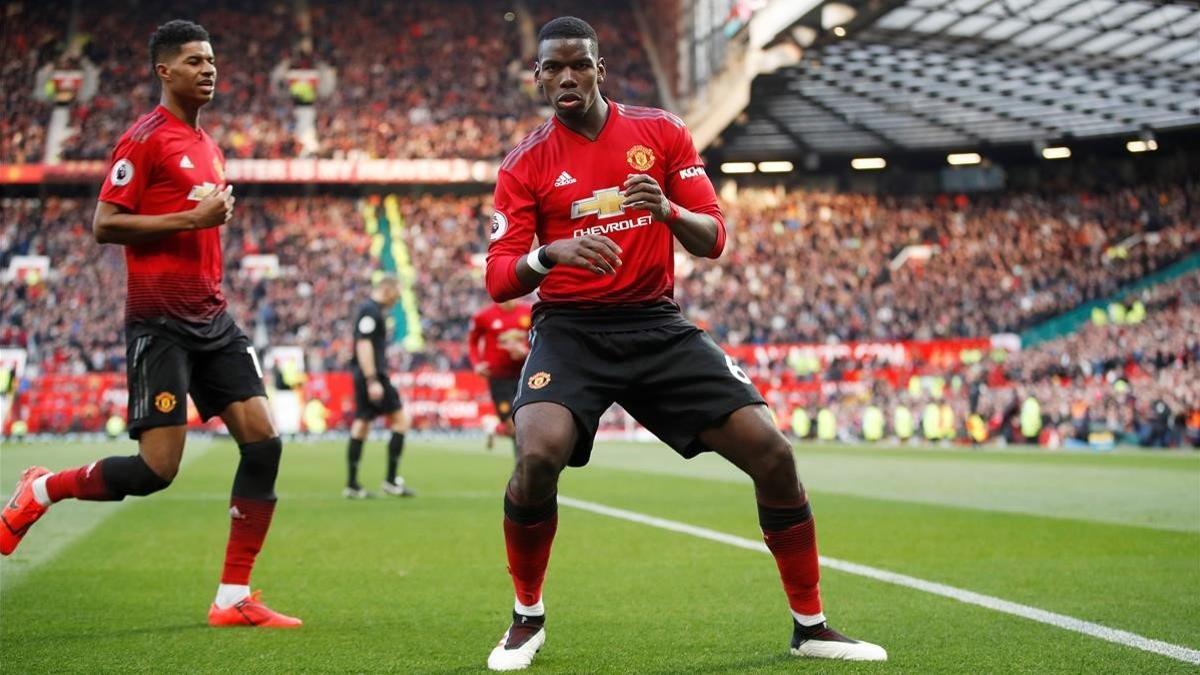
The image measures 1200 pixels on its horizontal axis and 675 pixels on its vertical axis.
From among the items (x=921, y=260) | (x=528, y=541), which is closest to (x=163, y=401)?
(x=528, y=541)

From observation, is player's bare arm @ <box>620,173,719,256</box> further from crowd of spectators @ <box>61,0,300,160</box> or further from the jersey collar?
crowd of spectators @ <box>61,0,300,160</box>

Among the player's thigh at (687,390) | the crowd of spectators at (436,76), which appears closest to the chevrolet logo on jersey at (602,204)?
the player's thigh at (687,390)

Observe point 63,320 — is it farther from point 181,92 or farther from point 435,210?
point 181,92

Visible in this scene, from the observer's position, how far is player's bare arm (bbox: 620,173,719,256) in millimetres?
4324

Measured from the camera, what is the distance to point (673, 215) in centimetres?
445

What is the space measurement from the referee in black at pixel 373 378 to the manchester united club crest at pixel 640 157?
8264mm

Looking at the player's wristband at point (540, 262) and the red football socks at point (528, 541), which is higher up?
the player's wristband at point (540, 262)

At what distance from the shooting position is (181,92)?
5746 millimetres

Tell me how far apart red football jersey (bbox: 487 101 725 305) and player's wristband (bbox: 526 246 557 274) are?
0.23 meters

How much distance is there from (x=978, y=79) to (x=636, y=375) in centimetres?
3546

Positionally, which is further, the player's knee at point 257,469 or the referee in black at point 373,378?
the referee in black at point 373,378

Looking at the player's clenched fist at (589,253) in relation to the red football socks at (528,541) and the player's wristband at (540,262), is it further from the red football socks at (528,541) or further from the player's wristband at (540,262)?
the red football socks at (528,541)

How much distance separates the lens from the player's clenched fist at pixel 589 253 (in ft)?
14.2

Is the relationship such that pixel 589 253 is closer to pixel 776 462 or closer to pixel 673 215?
pixel 673 215
